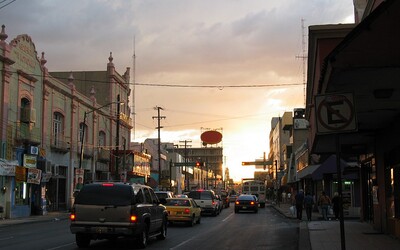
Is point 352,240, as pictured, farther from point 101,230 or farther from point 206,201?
point 206,201

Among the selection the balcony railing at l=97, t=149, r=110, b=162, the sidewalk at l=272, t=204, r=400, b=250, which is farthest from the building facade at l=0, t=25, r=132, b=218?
the sidewalk at l=272, t=204, r=400, b=250

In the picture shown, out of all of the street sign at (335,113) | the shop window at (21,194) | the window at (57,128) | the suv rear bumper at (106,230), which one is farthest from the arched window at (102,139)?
the street sign at (335,113)

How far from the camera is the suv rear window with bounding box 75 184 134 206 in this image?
576 inches

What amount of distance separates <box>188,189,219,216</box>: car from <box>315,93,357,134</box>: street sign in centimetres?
2886

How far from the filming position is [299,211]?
104 feet

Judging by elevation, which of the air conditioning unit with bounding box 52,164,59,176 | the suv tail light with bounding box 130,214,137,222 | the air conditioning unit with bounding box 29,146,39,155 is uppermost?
the air conditioning unit with bounding box 29,146,39,155

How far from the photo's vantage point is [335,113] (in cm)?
822

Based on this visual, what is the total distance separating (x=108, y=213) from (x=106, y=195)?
53 centimetres

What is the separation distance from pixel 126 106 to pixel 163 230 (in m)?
49.2

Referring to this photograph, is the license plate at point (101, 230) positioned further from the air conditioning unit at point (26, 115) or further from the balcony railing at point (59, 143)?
the balcony railing at point (59, 143)

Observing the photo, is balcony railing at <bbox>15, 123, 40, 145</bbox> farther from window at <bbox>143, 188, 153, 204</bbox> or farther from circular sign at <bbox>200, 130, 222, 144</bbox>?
circular sign at <bbox>200, 130, 222, 144</bbox>

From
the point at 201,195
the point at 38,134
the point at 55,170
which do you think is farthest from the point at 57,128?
the point at 201,195

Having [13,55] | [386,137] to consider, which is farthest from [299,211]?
[13,55]

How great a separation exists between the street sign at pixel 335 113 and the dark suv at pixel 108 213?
7756mm
